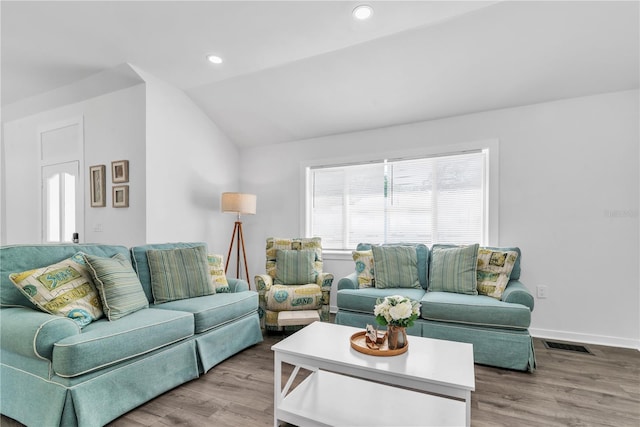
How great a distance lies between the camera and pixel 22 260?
204 centimetres

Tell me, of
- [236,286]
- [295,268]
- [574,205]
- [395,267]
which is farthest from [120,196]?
[574,205]

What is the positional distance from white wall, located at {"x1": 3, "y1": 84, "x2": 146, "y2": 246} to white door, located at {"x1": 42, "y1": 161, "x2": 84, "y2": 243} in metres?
0.15

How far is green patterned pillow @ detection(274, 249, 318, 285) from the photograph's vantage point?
11.5 feet

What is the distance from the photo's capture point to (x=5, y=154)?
15.6ft

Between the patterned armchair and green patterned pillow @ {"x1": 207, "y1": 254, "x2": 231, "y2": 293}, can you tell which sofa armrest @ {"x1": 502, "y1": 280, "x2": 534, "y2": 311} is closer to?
the patterned armchair

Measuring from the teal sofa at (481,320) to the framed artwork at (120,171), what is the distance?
2786mm

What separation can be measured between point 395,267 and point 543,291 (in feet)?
4.81

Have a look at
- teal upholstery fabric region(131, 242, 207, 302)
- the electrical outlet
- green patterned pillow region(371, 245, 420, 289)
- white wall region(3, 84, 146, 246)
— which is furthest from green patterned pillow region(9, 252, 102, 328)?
the electrical outlet

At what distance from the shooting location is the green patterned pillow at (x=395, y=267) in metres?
3.11

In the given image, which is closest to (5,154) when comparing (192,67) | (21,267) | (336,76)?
(192,67)

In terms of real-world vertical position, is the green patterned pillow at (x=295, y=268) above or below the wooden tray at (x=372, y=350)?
above

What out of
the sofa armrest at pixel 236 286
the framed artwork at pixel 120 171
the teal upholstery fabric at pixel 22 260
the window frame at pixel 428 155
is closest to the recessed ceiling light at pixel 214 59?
the framed artwork at pixel 120 171

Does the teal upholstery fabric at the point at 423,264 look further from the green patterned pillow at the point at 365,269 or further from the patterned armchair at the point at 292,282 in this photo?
the patterned armchair at the point at 292,282

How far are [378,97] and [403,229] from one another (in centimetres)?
155
